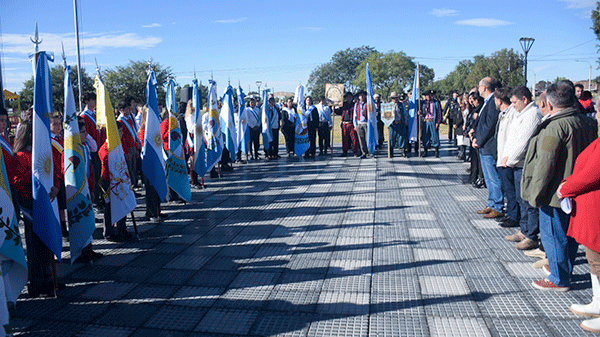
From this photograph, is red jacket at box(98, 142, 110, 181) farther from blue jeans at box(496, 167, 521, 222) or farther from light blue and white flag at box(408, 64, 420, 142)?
light blue and white flag at box(408, 64, 420, 142)

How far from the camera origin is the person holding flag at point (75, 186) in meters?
5.34

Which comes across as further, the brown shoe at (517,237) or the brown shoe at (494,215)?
the brown shoe at (494,215)

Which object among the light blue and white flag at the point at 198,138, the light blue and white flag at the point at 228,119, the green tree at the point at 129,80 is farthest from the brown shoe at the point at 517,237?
the green tree at the point at 129,80

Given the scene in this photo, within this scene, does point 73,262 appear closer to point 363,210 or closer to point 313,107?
point 363,210

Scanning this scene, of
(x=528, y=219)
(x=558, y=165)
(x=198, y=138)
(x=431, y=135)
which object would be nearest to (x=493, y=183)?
(x=528, y=219)

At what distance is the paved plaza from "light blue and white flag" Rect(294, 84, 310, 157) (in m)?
7.19

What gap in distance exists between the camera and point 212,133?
11.6 m

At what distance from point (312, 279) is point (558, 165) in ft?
9.00

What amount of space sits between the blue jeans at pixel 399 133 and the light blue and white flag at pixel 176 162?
28.9 ft

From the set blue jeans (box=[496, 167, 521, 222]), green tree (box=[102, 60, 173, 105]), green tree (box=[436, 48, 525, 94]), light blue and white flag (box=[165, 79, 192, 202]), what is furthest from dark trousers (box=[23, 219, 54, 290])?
green tree (box=[436, 48, 525, 94])

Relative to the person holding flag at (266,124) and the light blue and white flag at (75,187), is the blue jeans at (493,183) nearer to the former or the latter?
the light blue and white flag at (75,187)

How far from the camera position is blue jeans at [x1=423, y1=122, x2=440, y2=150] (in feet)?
51.1

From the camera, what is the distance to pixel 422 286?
4652 mm

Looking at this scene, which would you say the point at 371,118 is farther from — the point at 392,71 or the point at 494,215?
the point at 392,71
